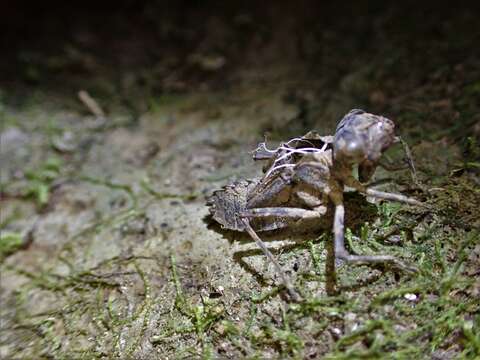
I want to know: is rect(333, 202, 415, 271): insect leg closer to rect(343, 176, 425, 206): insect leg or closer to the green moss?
rect(343, 176, 425, 206): insect leg

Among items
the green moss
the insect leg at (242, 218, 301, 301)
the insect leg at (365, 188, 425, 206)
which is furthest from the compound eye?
the green moss

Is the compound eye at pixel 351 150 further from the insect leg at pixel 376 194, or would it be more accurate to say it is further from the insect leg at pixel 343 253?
the insect leg at pixel 343 253

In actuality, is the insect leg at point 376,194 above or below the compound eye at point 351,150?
below

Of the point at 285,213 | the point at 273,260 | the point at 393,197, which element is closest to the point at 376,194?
the point at 393,197

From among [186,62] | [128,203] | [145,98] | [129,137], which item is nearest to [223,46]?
[186,62]

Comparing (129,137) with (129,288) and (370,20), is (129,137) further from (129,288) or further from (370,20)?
(370,20)

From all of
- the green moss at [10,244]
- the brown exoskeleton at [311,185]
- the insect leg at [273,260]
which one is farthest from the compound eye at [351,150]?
the green moss at [10,244]
